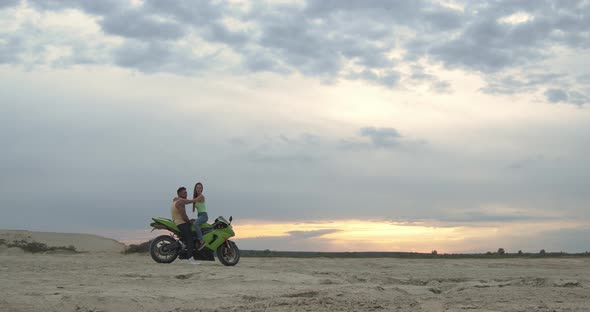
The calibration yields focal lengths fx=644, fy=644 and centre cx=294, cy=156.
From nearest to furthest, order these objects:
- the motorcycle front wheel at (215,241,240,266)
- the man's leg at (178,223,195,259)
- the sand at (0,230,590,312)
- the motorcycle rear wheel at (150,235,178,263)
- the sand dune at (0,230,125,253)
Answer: the sand at (0,230,590,312), the motorcycle rear wheel at (150,235,178,263), the man's leg at (178,223,195,259), the motorcycle front wheel at (215,241,240,266), the sand dune at (0,230,125,253)

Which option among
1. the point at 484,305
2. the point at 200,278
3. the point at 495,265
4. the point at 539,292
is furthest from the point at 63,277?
the point at 495,265

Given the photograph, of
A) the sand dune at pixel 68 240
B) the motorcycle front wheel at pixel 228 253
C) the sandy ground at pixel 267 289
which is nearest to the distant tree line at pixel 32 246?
the sand dune at pixel 68 240

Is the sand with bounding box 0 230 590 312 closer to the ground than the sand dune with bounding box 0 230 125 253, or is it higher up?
closer to the ground

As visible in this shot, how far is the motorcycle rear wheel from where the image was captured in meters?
15.2

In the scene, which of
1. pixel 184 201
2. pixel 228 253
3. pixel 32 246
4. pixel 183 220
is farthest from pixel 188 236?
pixel 32 246

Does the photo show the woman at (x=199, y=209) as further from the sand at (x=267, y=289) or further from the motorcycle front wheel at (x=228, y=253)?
the sand at (x=267, y=289)

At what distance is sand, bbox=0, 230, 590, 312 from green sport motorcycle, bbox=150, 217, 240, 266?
115 cm

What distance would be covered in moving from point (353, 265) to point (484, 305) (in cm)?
742

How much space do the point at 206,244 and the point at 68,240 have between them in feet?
36.6

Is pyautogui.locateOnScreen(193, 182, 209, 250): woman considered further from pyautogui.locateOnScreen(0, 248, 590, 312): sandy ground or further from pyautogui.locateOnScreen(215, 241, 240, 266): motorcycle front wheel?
pyautogui.locateOnScreen(0, 248, 590, 312): sandy ground

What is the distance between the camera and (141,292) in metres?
9.38

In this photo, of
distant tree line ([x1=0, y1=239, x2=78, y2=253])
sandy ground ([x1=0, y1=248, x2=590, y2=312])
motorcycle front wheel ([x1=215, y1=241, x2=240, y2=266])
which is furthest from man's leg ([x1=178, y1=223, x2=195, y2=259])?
distant tree line ([x1=0, y1=239, x2=78, y2=253])

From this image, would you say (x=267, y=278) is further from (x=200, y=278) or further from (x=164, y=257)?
(x=164, y=257)

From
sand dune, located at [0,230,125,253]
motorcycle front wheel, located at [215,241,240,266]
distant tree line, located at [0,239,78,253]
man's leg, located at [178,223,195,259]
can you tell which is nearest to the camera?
man's leg, located at [178,223,195,259]
